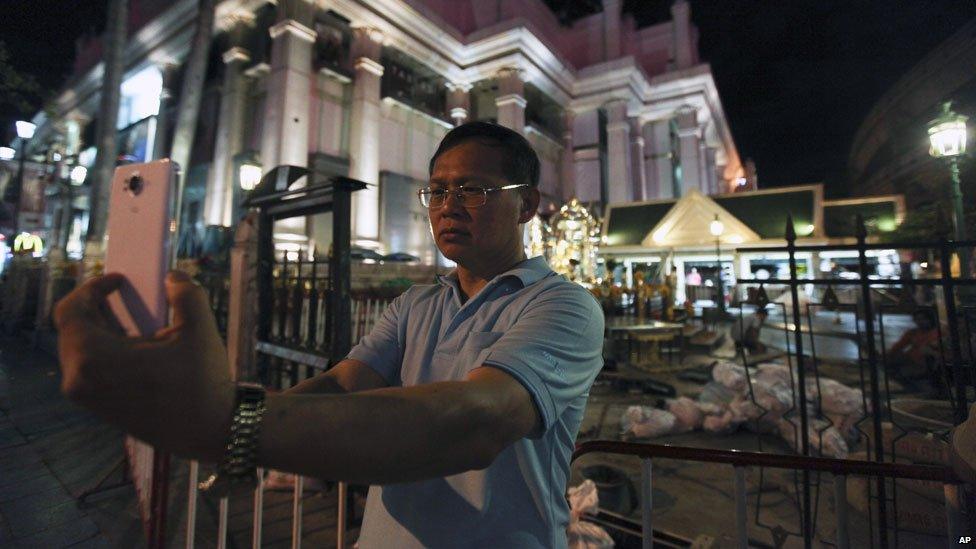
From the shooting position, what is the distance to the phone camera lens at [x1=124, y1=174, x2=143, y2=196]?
1.05 meters

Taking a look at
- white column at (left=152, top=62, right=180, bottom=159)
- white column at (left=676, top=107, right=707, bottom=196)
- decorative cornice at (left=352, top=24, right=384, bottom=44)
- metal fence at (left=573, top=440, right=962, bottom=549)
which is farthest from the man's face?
white column at (left=676, top=107, right=707, bottom=196)

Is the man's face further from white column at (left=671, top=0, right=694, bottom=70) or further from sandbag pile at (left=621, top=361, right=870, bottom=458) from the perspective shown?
white column at (left=671, top=0, right=694, bottom=70)

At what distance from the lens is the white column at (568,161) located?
27.1m

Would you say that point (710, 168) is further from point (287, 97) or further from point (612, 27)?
point (287, 97)

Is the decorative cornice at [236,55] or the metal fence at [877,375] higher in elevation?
the decorative cornice at [236,55]

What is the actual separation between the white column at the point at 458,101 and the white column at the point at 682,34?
1473cm

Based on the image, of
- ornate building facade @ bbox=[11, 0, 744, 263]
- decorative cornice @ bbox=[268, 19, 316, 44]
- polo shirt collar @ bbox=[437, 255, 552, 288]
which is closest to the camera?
polo shirt collar @ bbox=[437, 255, 552, 288]

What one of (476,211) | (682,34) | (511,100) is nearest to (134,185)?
(476,211)

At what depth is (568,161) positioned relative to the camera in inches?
1087

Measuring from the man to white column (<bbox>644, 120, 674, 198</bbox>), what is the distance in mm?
29066

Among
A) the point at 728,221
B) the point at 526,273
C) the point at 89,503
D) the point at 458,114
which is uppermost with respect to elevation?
the point at 458,114

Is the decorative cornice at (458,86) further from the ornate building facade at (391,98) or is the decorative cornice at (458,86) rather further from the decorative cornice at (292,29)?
the decorative cornice at (292,29)

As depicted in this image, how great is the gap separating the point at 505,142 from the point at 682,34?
31.9 meters

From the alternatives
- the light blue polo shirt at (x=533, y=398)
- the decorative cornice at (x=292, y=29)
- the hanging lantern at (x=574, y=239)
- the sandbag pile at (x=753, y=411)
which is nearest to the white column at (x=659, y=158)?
the hanging lantern at (x=574, y=239)
